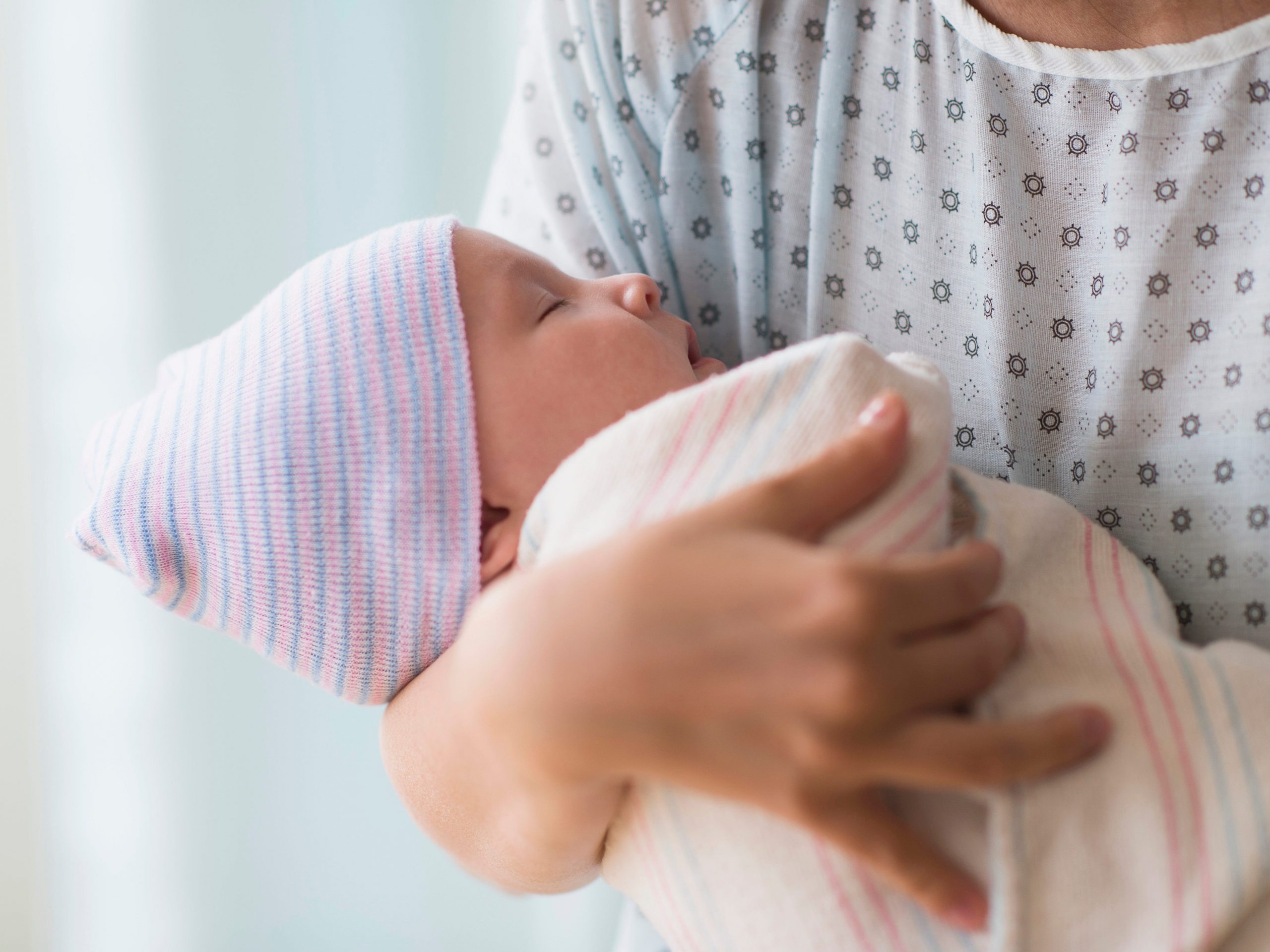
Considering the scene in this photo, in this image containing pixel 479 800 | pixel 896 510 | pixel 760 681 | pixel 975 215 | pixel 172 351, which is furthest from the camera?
pixel 172 351

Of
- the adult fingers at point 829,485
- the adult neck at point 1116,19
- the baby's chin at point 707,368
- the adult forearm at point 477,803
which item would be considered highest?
the adult neck at point 1116,19

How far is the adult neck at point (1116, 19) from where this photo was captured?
74 cm

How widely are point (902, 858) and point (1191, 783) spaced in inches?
7.3

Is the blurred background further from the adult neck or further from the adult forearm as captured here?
the adult neck

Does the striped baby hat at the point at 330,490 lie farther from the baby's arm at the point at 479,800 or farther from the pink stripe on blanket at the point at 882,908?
the pink stripe on blanket at the point at 882,908

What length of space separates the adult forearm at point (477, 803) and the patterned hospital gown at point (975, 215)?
0.46 metres

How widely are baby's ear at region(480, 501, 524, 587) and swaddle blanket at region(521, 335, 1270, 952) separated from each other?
89 mm

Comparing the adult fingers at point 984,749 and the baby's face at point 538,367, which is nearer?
the adult fingers at point 984,749

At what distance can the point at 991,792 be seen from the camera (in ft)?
1.87

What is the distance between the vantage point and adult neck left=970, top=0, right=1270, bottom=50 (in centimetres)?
74

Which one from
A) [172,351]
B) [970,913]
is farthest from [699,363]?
[172,351]

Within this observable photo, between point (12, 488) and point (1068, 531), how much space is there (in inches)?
47.0

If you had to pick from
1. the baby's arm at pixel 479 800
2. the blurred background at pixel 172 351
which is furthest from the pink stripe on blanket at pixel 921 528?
the blurred background at pixel 172 351

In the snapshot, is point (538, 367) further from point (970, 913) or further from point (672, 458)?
point (970, 913)
